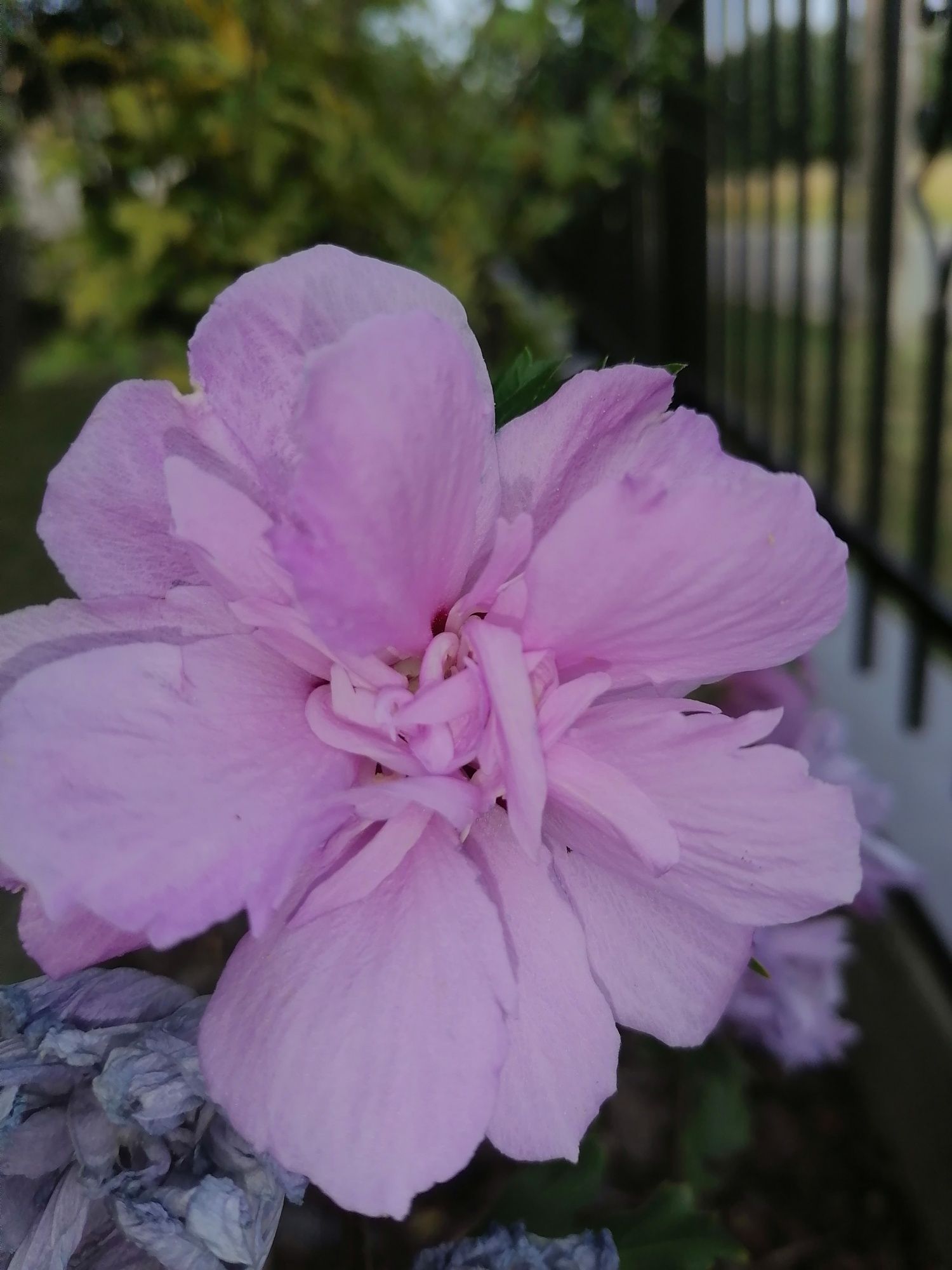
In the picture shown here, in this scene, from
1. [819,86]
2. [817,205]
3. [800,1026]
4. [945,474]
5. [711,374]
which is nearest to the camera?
[800,1026]

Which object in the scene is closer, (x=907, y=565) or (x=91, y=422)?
(x=91, y=422)

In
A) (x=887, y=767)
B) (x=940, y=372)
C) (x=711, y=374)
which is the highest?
(x=940, y=372)

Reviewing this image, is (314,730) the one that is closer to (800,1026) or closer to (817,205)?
(800,1026)

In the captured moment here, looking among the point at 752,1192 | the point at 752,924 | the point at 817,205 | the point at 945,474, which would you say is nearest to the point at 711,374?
the point at 945,474

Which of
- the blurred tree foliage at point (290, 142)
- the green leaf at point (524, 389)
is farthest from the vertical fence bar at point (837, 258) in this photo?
the green leaf at point (524, 389)

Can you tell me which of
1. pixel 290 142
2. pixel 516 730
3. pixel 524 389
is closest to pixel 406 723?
pixel 516 730

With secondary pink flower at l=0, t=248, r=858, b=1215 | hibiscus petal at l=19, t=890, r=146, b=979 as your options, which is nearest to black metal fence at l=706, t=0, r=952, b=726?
secondary pink flower at l=0, t=248, r=858, b=1215
